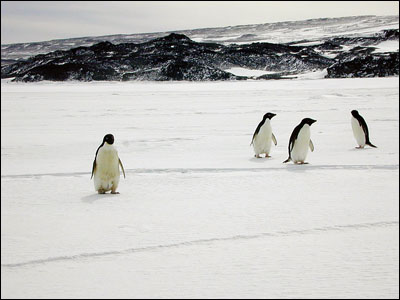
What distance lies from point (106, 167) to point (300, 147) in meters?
2.36

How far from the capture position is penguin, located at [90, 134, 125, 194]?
4.48 m

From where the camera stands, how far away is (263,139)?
21.2 feet

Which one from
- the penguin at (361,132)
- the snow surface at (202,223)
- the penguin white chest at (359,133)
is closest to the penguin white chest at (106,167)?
the snow surface at (202,223)

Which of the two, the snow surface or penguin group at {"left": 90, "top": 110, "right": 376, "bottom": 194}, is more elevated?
penguin group at {"left": 90, "top": 110, "right": 376, "bottom": 194}

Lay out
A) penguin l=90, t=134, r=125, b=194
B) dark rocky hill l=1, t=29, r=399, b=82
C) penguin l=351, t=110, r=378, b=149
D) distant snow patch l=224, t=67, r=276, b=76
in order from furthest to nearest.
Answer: distant snow patch l=224, t=67, r=276, b=76 < dark rocky hill l=1, t=29, r=399, b=82 < penguin l=351, t=110, r=378, b=149 < penguin l=90, t=134, r=125, b=194

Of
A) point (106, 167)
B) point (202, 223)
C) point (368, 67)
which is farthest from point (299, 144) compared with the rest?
point (368, 67)

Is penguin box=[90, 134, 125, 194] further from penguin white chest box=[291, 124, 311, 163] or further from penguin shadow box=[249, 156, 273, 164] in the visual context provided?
penguin white chest box=[291, 124, 311, 163]

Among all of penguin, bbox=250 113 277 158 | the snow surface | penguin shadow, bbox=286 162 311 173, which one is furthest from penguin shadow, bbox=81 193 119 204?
penguin, bbox=250 113 277 158

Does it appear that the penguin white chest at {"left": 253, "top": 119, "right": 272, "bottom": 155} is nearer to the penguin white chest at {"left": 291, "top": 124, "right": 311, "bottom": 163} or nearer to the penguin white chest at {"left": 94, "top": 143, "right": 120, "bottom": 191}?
the penguin white chest at {"left": 291, "top": 124, "right": 311, "bottom": 163}

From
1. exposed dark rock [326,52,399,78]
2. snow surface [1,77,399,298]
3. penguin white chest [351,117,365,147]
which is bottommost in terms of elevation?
Result: snow surface [1,77,399,298]

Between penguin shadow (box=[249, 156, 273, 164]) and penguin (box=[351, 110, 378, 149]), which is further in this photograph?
penguin (box=[351, 110, 378, 149])

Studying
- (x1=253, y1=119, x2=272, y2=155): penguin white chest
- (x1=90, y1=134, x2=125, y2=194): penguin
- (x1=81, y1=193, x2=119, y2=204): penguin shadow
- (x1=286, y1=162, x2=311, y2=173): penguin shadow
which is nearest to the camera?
(x1=81, y1=193, x2=119, y2=204): penguin shadow

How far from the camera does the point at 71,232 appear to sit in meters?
3.34

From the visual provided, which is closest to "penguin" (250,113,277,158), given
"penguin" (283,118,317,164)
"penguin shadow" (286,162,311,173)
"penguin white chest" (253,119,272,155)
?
"penguin white chest" (253,119,272,155)
